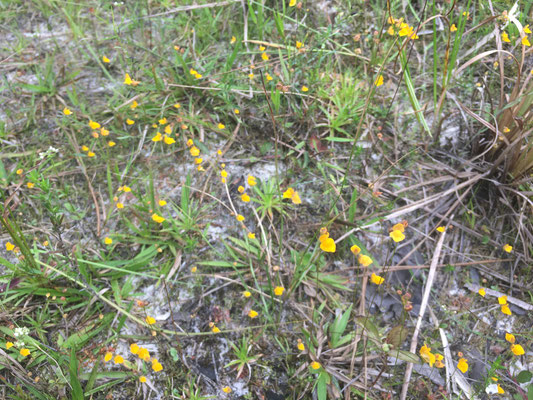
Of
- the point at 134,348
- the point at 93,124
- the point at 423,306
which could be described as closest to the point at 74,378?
the point at 134,348

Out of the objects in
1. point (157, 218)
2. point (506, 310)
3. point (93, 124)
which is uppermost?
point (93, 124)

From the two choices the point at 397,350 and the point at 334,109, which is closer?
the point at 397,350

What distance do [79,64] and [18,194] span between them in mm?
1170

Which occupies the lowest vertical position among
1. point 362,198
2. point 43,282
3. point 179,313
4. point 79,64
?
point 179,313

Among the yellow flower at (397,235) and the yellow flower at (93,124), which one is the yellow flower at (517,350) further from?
the yellow flower at (93,124)

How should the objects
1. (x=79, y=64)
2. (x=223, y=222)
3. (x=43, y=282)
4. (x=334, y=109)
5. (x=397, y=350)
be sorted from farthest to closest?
(x=79, y=64)
(x=334, y=109)
(x=223, y=222)
(x=43, y=282)
(x=397, y=350)

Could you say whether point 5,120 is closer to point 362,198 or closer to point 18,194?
point 18,194

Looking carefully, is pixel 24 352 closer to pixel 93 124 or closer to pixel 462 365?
pixel 93 124

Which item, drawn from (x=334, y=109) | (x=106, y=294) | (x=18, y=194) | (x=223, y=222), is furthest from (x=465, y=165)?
(x=18, y=194)

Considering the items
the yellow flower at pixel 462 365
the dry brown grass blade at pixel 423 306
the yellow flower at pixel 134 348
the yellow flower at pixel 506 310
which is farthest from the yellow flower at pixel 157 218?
the yellow flower at pixel 506 310

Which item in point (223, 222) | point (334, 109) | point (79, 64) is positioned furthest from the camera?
point (79, 64)

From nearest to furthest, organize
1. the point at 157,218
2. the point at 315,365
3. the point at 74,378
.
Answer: the point at 74,378 → the point at 315,365 → the point at 157,218

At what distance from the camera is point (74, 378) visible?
1646mm

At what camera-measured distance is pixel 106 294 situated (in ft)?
6.65
